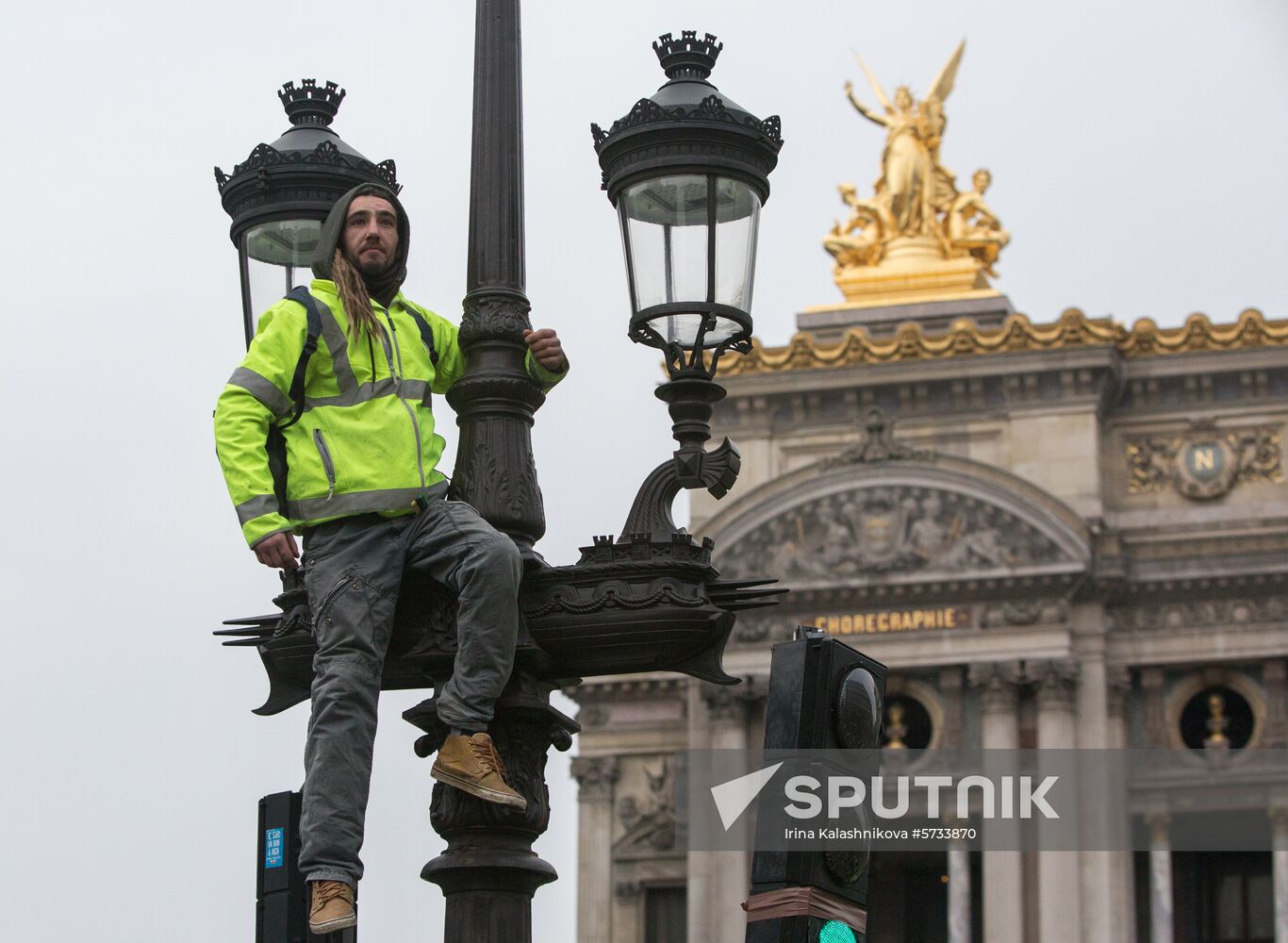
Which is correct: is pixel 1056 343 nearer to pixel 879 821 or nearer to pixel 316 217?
pixel 879 821

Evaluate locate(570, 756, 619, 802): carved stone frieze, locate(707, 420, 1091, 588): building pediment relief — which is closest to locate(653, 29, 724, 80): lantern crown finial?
locate(707, 420, 1091, 588): building pediment relief

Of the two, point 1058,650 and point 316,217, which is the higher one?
point 1058,650

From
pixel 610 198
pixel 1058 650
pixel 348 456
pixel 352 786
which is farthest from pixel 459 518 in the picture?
pixel 1058 650

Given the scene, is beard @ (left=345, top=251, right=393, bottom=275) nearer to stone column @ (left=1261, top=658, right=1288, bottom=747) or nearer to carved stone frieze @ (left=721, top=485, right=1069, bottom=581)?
carved stone frieze @ (left=721, top=485, right=1069, bottom=581)

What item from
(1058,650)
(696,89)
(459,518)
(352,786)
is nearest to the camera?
(352,786)

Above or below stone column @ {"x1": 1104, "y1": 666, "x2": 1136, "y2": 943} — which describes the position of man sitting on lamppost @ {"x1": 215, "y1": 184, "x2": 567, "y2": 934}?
below

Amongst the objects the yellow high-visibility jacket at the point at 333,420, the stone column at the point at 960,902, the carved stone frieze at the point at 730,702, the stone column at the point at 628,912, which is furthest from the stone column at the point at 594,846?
the yellow high-visibility jacket at the point at 333,420

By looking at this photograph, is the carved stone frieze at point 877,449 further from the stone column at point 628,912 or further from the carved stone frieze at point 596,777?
the stone column at point 628,912

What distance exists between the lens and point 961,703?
43.5 metres

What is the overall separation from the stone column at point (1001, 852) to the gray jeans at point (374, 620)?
34576 millimetres

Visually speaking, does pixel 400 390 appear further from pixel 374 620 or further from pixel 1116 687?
pixel 1116 687

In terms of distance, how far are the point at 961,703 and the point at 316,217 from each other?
34.8 m

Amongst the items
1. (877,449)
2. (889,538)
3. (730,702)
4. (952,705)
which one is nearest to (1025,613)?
(952,705)

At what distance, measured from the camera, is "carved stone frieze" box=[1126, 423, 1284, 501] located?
44781 millimetres
